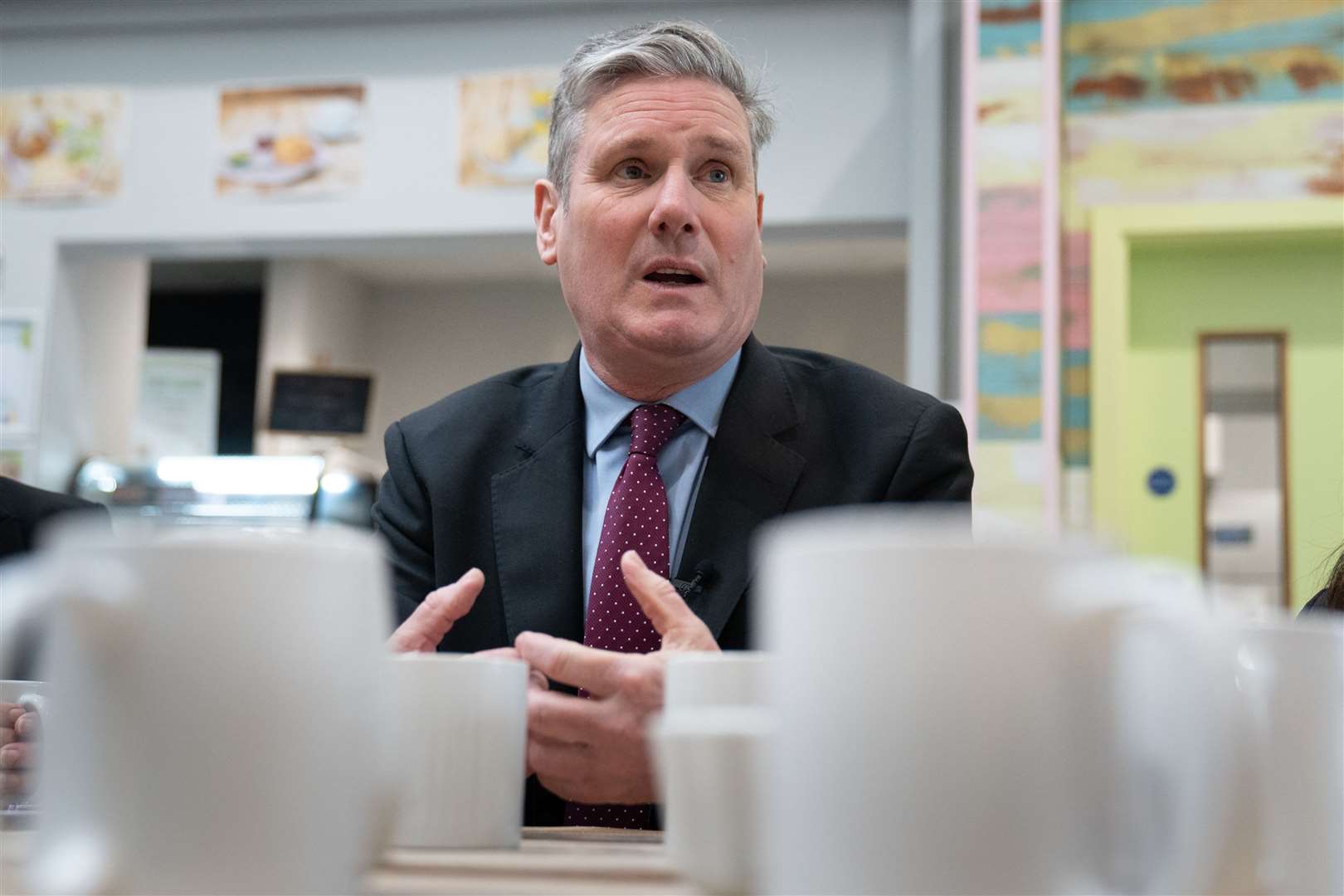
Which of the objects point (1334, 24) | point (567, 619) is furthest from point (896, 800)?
point (1334, 24)

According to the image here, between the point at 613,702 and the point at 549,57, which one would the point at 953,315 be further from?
the point at 613,702

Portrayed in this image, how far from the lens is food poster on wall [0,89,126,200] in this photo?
15.1 ft

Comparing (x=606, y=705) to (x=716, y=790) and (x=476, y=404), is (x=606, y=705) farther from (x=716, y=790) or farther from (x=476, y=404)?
(x=476, y=404)

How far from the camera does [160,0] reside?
4.56 meters

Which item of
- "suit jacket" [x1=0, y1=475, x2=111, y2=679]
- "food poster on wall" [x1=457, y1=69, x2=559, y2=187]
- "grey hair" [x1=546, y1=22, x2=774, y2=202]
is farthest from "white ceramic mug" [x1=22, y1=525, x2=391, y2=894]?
"food poster on wall" [x1=457, y1=69, x2=559, y2=187]

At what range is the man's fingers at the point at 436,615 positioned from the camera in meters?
0.92

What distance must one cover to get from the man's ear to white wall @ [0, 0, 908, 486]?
2.23 metres

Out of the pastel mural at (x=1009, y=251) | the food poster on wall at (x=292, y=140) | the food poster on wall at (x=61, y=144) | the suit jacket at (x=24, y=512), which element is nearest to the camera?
the suit jacket at (x=24, y=512)

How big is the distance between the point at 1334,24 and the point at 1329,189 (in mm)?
457

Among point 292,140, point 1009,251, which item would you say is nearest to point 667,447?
point 1009,251

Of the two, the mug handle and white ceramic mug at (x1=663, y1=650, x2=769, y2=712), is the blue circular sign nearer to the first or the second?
white ceramic mug at (x1=663, y1=650, x2=769, y2=712)

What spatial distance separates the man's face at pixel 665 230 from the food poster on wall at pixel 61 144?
329cm

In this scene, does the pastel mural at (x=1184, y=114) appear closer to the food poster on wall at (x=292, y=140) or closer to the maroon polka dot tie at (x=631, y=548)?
the food poster on wall at (x=292, y=140)

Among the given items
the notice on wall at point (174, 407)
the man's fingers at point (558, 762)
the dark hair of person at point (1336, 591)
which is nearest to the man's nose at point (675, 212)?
the dark hair of person at point (1336, 591)
